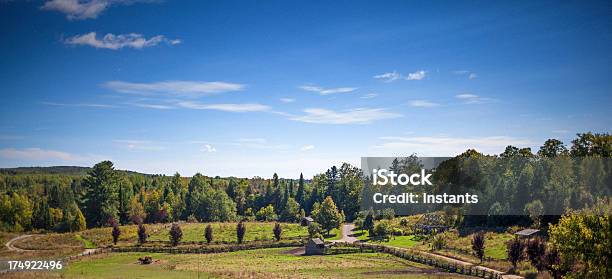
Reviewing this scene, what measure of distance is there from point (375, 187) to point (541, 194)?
170ft

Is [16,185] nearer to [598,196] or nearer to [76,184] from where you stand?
[76,184]

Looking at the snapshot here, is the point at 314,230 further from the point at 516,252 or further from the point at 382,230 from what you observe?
the point at 516,252

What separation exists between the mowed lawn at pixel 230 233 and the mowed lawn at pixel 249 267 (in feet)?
41.7

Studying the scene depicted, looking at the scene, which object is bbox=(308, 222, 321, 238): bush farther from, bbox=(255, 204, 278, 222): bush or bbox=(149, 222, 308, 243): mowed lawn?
bbox=(255, 204, 278, 222): bush

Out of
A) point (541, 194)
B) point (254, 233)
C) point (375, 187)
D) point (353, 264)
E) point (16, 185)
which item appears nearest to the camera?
point (353, 264)

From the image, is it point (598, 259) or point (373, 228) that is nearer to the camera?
point (598, 259)

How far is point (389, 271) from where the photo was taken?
153 ft

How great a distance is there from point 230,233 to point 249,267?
1247 inches

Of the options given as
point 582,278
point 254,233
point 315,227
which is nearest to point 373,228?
point 315,227

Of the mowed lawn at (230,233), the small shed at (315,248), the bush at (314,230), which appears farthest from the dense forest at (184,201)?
the small shed at (315,248)

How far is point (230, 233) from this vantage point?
80.2 meters

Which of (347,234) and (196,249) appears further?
(347,234)

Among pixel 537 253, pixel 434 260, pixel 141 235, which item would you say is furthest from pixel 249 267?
pixel 537 253

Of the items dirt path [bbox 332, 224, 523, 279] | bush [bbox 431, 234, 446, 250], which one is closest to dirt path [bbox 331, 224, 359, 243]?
dirt path [bbox 332, 224, 523, 279]
